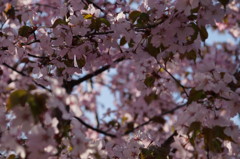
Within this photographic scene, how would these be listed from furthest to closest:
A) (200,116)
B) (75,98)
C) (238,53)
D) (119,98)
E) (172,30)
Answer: (119,98), (238,53), (172,30), (200,116), (75,98)

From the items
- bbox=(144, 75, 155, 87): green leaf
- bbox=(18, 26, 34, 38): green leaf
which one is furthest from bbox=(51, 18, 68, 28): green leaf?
bbox=(144, 75, 155, 87): green leaf

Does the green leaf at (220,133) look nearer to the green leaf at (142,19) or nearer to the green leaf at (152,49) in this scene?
the green leaf at (152,49)

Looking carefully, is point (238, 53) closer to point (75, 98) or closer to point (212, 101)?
point (212, 101)

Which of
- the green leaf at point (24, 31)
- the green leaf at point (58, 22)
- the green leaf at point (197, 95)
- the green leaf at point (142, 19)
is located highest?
the green leaf at point (24, 31)

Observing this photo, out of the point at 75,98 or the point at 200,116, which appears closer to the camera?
the point at 75,98

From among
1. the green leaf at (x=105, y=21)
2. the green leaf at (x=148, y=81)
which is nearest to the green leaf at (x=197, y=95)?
the green leaf at (x=105, y=21)

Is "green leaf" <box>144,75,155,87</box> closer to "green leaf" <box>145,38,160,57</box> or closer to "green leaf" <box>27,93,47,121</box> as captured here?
"green leaf" <box>145,38,160,57</box>

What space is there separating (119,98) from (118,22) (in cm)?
656

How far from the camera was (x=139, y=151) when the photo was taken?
121 inches

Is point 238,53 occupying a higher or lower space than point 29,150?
higher

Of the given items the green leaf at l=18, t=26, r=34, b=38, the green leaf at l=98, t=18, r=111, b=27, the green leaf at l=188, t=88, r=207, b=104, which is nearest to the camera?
the green leaf at l=188, t=88, r=207, b=104

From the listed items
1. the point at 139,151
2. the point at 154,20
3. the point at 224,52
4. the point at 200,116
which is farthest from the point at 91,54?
the point at 224,52

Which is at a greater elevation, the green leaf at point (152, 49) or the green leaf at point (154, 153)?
the green leaf at point (152, 49)

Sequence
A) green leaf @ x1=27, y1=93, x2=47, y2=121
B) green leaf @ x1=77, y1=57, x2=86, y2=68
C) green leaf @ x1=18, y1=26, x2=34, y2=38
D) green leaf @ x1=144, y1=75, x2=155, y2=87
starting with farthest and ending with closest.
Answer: green leaf @ x1=144, y1=75, x2=155, y2=87 < green leaf @ x1=77, y1=57, x2=86, y2=68 < green leaf @ x1=18, y1=26, x2=34, y2=38 < green leaf @ x1=27, y1=93, x2=47, y2=121
